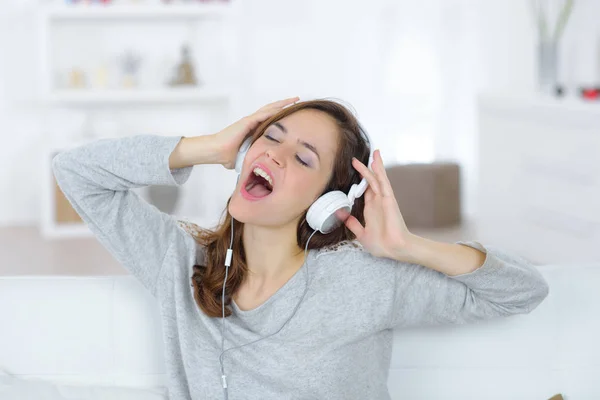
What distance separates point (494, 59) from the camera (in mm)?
6207

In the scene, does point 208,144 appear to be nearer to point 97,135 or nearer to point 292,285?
point 292,285

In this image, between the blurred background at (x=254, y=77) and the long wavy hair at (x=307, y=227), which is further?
the blurred background at (x=254, y=77)

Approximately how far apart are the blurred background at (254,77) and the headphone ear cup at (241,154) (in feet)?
11.7

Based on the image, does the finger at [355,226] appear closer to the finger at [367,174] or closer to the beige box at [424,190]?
the finger at [367,174]

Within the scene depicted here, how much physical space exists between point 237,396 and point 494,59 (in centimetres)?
504

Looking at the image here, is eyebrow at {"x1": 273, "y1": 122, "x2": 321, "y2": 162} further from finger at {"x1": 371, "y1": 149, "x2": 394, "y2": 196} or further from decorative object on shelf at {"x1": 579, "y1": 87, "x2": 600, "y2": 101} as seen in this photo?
decorative object on shelf at {"x1": 579, "y1": 87, "x2": 600, "y2": 101}

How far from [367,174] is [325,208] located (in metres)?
0.09

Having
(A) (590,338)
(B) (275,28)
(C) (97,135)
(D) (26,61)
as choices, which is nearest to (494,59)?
(B) (275,28)

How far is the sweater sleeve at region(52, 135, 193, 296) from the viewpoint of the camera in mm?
1606

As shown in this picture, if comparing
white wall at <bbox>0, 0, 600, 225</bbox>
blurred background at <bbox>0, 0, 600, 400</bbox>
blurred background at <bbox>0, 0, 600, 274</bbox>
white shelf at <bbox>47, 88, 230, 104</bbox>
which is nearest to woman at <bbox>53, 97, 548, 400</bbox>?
blurred background at <bbox>0, 0, 600, 400</bbox>

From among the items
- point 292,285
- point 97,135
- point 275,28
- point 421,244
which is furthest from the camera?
point 275,28

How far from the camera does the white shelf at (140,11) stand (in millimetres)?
5516

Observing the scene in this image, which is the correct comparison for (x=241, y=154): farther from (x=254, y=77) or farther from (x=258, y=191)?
(x=254, y=77)

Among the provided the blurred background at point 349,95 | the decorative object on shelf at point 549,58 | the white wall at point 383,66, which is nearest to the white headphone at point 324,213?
the blurred background at point 349,95
